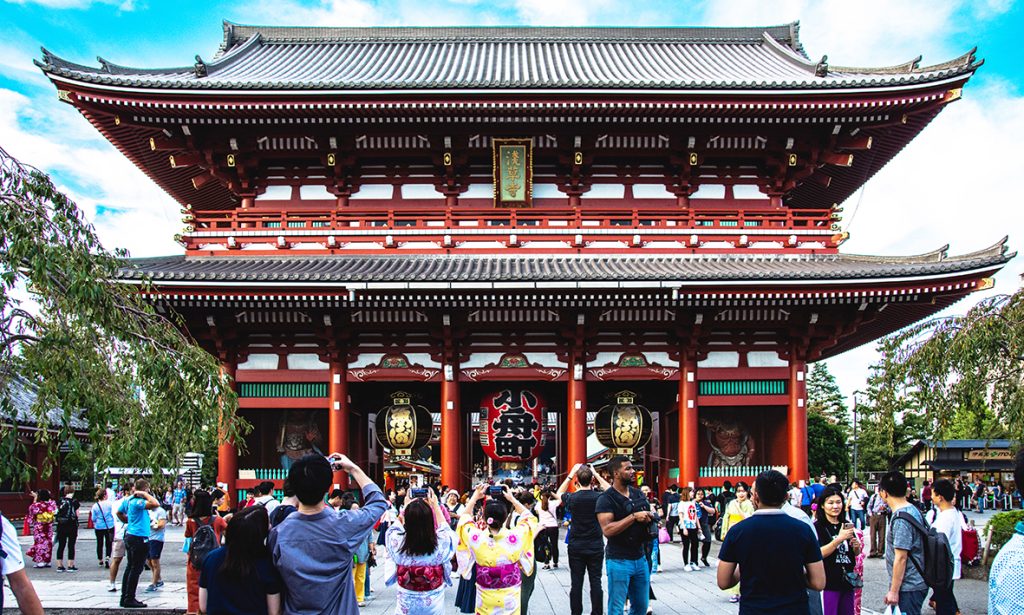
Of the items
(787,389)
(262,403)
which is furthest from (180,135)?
(787,389)

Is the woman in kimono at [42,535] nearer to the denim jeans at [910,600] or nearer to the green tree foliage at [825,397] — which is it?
the denim jeans at [910,600]

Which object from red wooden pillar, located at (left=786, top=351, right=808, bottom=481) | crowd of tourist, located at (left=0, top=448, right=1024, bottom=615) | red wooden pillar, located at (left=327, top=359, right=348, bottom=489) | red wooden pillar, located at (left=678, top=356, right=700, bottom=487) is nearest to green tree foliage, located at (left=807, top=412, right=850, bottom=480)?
red wooden pillar, located at (left=786, top=351, right=808, bottom=481)

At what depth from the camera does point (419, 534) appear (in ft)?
22.4

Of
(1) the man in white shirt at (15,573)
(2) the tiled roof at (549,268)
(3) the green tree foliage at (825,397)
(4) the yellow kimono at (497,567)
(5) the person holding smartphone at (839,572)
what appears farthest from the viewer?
(3) the green tree foliage at (825,397)

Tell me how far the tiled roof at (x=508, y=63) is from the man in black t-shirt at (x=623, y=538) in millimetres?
12163

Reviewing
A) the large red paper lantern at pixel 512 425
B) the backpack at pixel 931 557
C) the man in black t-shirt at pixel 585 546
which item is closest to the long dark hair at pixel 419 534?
the man in black t-shirt at pixel 585 546

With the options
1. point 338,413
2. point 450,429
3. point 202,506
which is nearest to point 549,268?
point 450,429

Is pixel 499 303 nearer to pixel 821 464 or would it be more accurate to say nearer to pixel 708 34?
pixel 708 34

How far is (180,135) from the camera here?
2083 centimetres

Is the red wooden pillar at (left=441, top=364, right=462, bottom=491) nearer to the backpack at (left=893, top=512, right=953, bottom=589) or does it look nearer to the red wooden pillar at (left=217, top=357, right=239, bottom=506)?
the red wooden pillar at (left=217, top=357, right=239, bottom=506)

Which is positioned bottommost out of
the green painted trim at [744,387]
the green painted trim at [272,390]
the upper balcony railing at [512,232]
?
the green painted trim at [272,390]

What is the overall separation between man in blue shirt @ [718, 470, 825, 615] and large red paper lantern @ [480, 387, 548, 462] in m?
14.9

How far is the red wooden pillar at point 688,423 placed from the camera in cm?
1992

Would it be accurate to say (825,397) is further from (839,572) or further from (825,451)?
(839,572)
